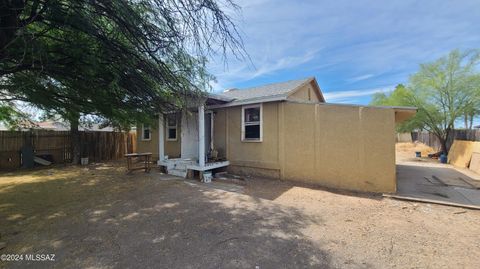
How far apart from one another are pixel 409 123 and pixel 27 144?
80.6 feet

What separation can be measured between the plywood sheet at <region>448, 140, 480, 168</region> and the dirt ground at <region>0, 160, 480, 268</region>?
960cm

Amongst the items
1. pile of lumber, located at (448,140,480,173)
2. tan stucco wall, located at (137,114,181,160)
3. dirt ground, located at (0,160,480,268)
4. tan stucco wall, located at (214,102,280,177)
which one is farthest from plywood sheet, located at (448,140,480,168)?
tan stucco wall, located at (137,114,181,160)

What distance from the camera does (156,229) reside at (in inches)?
154

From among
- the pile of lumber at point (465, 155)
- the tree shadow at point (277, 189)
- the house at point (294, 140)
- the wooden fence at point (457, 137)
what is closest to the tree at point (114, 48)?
the house at point (294, 140)

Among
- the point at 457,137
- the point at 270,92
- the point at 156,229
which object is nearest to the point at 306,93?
the point at 270,92

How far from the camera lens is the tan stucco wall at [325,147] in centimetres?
646

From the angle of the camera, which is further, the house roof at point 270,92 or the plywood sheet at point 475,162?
the plywood sheet at point 475,162

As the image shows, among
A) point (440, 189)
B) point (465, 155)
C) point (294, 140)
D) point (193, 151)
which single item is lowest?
point (440, 189)

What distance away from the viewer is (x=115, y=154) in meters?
15.2

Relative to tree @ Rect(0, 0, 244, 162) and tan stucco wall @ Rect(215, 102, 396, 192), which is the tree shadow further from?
tree @ Rect(0, 0, 244, 162)

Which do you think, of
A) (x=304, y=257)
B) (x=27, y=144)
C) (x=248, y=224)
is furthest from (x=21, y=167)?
(x=304, y=257)

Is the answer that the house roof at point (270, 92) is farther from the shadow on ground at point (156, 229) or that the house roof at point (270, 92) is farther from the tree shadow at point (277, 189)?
the shadow on ground at point (156, 229)

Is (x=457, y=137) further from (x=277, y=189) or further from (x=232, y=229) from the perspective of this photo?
(x=232, y=229)

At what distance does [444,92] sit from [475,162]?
5957mm
